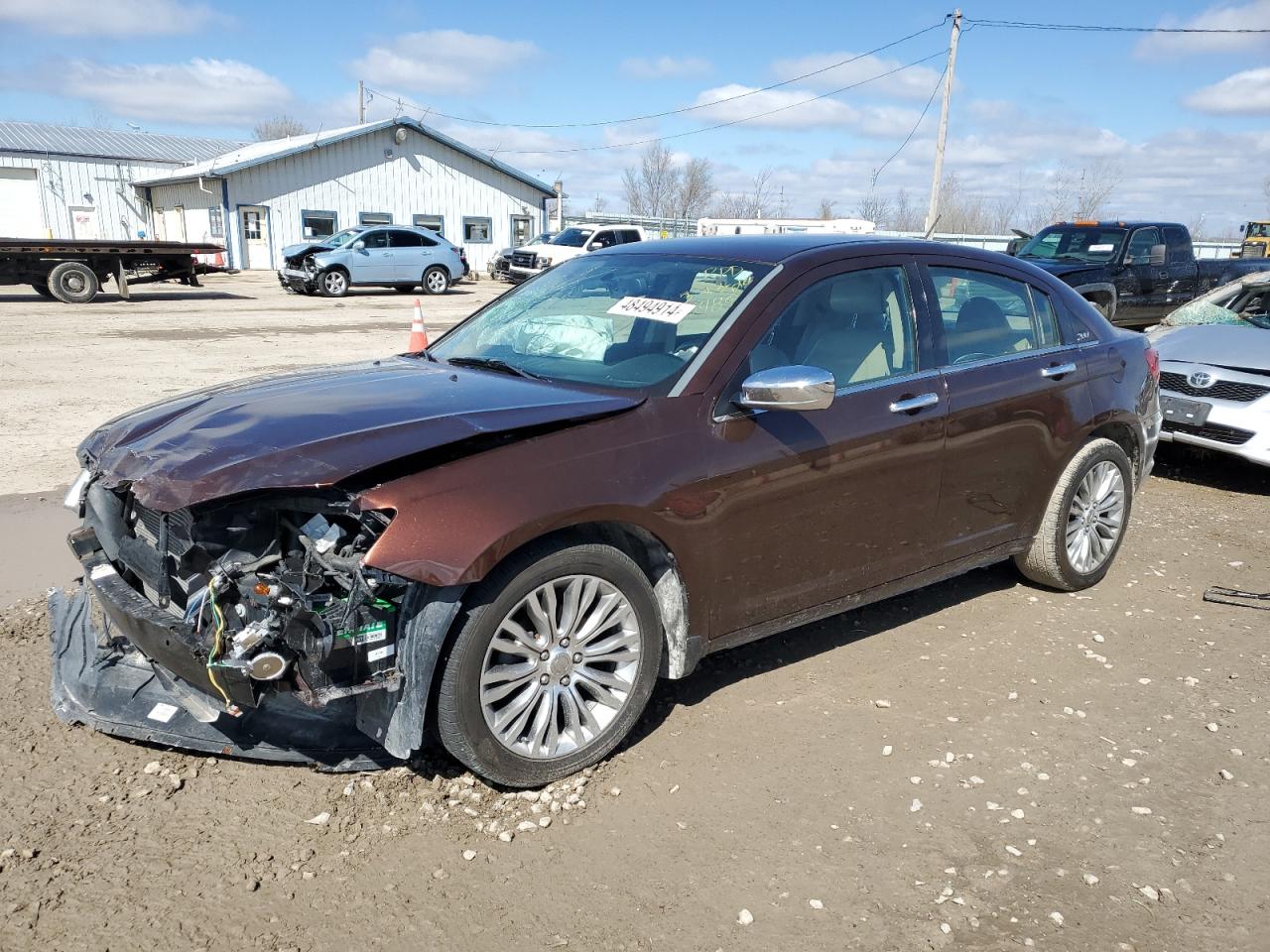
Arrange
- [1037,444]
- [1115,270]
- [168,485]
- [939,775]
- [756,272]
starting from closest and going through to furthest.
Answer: [168,485] < [939,775] < [756,272] < [1037,444] < [1115,270]

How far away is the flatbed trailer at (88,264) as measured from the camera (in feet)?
66.8

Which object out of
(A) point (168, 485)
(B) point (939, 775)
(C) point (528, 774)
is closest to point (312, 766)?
(C) point (528, 774)

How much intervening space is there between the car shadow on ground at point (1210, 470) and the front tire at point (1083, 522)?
277 centimetres

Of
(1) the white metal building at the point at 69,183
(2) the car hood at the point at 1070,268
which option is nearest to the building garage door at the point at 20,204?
(1) the white metal building at the point at 69,183

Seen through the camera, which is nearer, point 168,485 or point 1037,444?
point 168,485

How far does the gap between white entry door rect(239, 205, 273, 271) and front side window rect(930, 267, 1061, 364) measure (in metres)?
34.4

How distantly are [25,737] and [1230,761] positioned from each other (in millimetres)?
4267

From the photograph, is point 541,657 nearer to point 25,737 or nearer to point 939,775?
point 939,775

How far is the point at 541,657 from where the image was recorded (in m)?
3.09

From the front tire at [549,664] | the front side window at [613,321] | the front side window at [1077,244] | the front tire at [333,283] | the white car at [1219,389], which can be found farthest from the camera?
the front tire at [333,283]

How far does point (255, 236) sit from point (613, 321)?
3493 cm

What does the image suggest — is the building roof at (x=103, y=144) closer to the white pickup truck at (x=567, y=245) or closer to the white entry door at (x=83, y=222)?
the white entry door at (x=83, y=222)

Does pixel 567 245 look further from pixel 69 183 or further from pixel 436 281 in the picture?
pixel 69 183

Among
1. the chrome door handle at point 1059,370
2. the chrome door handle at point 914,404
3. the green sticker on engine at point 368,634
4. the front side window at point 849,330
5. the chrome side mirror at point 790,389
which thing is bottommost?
the green sticker on engine at point 368,634
